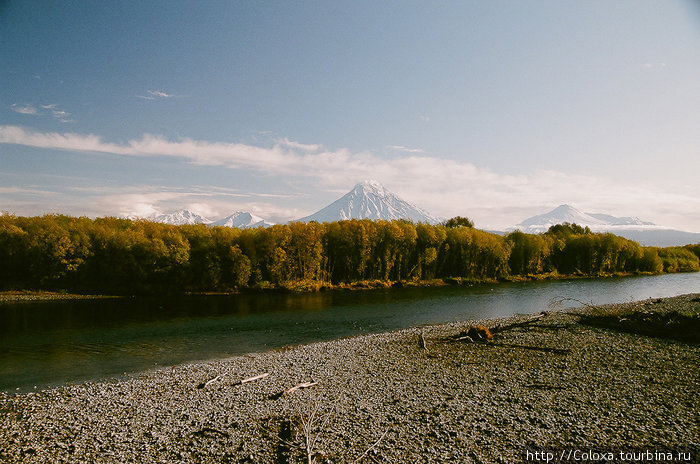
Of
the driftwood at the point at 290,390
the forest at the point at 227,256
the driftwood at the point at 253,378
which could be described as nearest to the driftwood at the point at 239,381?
the driftwood at the point at 253,378

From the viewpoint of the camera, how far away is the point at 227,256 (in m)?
60.0

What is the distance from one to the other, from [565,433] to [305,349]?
15.6 meters

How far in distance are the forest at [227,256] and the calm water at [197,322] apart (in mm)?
7526

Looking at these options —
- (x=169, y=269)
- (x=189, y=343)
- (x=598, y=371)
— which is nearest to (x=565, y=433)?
(x=598, y=371)

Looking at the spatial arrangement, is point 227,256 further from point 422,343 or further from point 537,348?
point 537,348

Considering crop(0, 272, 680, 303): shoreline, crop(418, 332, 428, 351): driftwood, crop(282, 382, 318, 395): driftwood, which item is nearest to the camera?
crop(282, 382, 318, 395): driftwood

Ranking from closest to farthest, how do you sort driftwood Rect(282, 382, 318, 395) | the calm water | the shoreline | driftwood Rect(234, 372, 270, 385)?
1. driftwood Rect(282, 382, 318, 395)
2. driftwood Rect(234, 372, 270, 385)
3. the calm water
4. the shoreline

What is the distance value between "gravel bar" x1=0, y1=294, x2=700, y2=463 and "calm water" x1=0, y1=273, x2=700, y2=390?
162 inches

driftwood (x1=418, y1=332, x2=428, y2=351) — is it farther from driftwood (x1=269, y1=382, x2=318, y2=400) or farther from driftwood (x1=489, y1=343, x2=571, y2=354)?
driftwood (x1=269, y1=382, x2=318, y2=400)

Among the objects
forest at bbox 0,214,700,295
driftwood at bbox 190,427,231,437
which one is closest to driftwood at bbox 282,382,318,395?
driftwood at bbox 190,427,231,437

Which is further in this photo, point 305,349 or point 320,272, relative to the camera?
point 320,272

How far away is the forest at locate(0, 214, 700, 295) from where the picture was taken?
57.1 m

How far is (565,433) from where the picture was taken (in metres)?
11.4

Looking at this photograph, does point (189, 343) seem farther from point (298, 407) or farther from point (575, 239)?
point (575, 239)
